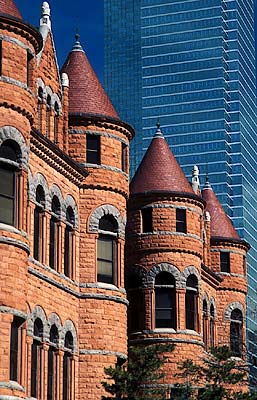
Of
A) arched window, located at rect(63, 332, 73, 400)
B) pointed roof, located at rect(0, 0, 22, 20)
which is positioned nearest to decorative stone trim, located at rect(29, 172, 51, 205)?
arched window, located at rect(63, 332, 73, 400)

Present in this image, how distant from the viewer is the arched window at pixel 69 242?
135 ft

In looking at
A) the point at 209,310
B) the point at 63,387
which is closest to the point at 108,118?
the point at 63,387

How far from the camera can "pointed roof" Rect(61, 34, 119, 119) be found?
1721 inches

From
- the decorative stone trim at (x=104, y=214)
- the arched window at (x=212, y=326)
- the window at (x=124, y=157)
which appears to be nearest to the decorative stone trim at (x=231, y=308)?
the arched window at (x=212, y=326)

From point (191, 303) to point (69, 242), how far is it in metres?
9.42

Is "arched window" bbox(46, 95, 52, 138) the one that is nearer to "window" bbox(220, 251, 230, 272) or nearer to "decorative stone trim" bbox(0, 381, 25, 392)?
"decorative stone trim" bbox(0, 381, 25, 392)

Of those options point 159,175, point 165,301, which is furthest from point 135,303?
point 159,175

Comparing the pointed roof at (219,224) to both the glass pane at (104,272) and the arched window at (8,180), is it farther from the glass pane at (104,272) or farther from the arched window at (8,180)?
the arched window at (8,180)

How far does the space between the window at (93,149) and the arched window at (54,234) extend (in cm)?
373

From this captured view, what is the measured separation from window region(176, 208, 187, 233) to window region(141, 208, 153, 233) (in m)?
1.22

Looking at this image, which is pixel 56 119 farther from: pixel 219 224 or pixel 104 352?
pixel 219 224

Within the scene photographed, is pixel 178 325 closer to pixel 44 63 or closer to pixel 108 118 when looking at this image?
pixel 108 118

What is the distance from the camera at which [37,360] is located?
123ft

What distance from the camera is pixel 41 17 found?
1661 inches
